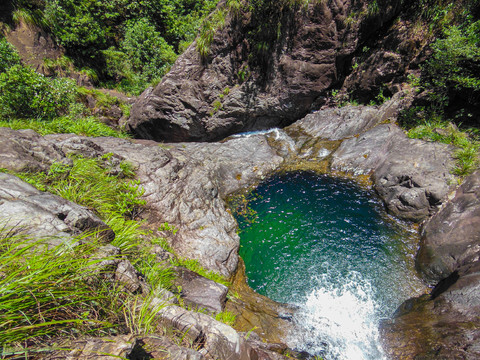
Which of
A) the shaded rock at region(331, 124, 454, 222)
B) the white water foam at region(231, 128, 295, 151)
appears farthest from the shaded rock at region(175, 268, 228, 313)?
the white water foam at region(231, 128, 295, 151)

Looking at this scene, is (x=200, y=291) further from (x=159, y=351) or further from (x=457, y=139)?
(x=457, y=139)

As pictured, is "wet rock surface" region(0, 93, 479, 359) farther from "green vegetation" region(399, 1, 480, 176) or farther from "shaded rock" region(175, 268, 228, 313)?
"green vegetation" region(399, 1, 480, 176)

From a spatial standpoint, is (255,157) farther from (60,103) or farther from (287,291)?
(60,103)

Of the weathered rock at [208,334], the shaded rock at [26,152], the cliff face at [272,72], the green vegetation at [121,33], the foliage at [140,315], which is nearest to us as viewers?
the foliage at [140,315]

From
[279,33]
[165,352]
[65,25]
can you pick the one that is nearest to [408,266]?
[165,352]

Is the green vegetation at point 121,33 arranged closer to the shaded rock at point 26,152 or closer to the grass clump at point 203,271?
the shaded rock at point 26,152

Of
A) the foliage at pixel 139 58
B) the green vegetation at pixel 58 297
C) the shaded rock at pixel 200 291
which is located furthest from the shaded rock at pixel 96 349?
the foliage at pixel 139 58
